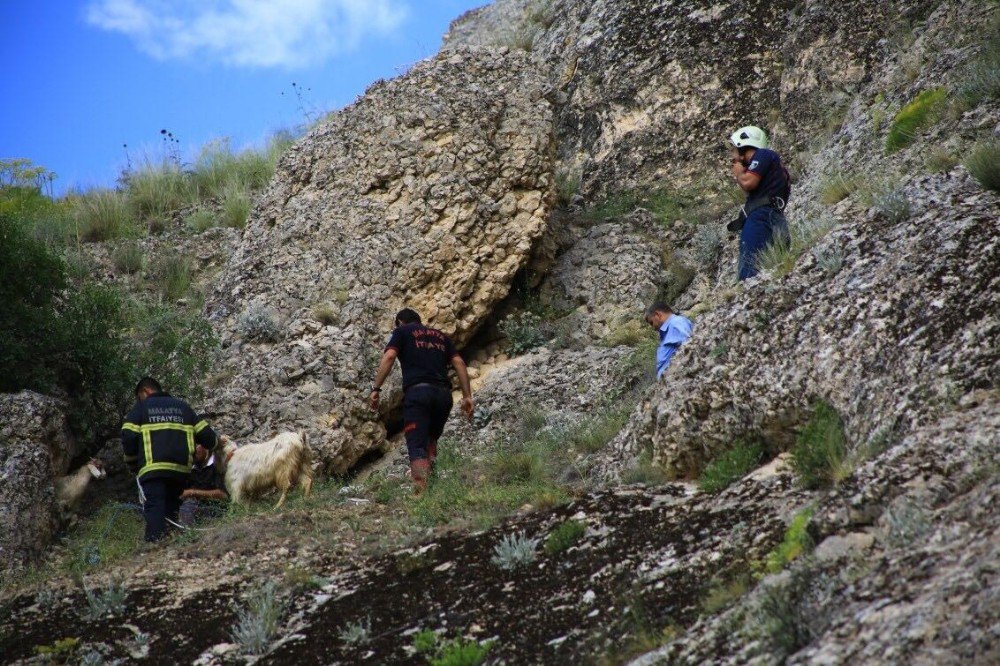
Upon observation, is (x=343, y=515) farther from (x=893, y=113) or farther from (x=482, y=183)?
(x=893, y=113)

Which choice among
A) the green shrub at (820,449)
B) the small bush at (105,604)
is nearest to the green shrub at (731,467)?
the green shrub at (820,449)

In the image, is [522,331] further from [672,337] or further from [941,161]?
[941,161]

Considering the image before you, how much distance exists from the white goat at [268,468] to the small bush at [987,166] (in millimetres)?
6790

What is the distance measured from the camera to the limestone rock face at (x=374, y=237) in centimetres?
1221

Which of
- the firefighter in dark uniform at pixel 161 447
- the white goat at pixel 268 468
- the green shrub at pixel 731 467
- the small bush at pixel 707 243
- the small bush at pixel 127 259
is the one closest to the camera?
the green shrub at pixel 731 467

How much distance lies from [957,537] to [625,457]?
482 cm

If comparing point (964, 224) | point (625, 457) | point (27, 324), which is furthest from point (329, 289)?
point (964, 224)

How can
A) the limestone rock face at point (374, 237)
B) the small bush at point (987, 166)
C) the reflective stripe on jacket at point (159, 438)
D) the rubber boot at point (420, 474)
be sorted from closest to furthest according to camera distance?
the small bush at point (987, 166) < the rubber boot at point (420, 474) < the reflective stripe on jacket at point (159, 438) < the limestone rock face at point (374, 237)

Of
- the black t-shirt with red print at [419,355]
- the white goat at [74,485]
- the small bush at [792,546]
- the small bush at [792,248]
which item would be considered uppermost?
the small bush at [792,248]

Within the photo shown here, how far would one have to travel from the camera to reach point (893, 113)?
39.6 ft

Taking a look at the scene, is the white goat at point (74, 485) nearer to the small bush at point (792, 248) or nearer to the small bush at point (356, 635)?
the small bush at point (356, 635)

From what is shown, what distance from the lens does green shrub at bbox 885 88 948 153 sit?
10883mm

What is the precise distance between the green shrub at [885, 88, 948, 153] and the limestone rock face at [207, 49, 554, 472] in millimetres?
4754

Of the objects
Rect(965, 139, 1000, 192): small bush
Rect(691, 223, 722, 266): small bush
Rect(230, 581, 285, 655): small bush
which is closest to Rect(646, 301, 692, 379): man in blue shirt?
Rect(965, 139, 1000, 192): small bush
